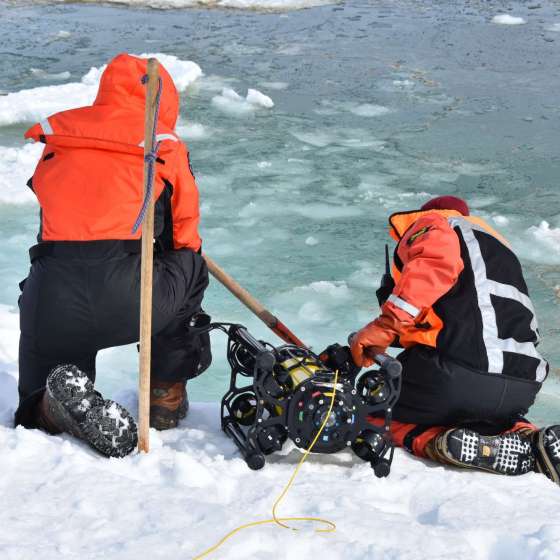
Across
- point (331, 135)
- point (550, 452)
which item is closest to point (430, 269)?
point (550, 452)

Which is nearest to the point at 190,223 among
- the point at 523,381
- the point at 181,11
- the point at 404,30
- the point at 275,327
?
the point at 275,327

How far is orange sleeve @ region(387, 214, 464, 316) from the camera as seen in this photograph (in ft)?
9.43

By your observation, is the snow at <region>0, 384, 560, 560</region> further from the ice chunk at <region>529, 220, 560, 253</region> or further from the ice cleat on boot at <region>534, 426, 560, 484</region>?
the ice chunk at <region>529, 220, 560, 253</region>

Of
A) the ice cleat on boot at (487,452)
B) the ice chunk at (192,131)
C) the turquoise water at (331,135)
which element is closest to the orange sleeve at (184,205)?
the turquoise water at (331,135)

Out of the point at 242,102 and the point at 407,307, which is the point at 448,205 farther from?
the point at 242,102

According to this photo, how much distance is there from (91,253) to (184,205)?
0.39 meters

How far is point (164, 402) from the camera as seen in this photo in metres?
3.21

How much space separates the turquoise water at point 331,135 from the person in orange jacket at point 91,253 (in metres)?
1.00

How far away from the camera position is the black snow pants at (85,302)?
110 inches

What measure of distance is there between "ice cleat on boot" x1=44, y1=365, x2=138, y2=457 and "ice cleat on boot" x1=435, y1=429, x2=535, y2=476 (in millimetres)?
1064

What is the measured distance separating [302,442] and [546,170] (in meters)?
4.82

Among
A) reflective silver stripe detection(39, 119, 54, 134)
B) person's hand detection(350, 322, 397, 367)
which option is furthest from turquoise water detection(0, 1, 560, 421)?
reflective silver stripe detection(39, 119, 54, 134)

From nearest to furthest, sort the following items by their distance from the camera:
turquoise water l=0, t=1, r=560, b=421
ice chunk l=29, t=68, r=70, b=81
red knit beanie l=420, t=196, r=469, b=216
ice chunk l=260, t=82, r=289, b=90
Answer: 1. red knit beanie l=420, t=196, r=469, b=216
2. turquoise water l=0, t=1, r=560, b=421
3. ice chunk l=260, t=82, r=289, b=90
4. ice chunk l=29, t=68, r=70, b=81

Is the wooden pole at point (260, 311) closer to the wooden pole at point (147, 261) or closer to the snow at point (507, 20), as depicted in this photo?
the wooden pole at point (147, 261)
